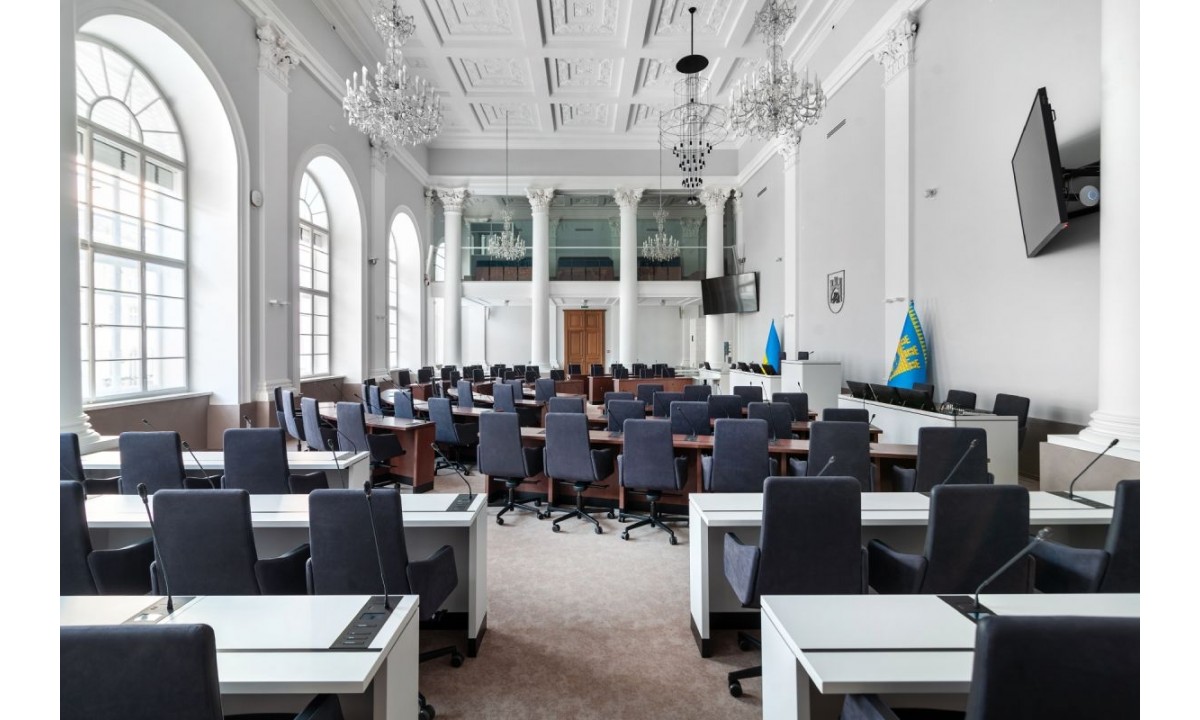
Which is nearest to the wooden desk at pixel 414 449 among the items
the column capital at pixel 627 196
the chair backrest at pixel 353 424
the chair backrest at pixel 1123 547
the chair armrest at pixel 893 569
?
the chair backrest at pixel 353 424

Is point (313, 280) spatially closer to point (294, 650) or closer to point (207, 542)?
point (207, 542)

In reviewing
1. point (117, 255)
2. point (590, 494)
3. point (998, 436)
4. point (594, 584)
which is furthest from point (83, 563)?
point (998, 436)

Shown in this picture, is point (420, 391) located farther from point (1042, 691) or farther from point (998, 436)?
point (1042, 691)

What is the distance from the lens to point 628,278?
48.0 feet

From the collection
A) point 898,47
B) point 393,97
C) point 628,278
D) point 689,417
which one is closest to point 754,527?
point 689,417

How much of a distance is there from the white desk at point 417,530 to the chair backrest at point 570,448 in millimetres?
1554

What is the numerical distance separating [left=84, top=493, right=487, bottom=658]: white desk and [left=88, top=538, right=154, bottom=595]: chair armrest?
13 cm

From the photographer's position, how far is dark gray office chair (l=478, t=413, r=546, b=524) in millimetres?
4527

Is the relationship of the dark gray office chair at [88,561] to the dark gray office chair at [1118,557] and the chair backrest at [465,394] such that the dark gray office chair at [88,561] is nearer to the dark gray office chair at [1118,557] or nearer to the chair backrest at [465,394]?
the dark gray office chair at [1118,557]

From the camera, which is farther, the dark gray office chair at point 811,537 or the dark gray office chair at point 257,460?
the dark gray office chair at point 257,460

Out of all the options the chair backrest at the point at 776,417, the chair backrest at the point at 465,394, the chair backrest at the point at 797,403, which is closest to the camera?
the chair backrest at the point at 776,417

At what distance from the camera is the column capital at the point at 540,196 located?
46.7 feet

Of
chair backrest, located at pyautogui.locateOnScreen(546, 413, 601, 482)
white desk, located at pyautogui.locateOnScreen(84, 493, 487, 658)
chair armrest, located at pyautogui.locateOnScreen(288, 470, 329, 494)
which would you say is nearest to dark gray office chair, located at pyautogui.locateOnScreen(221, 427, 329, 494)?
chair armrest, located at pyautogui.locateOnScreen(288, 470, 329, 494)

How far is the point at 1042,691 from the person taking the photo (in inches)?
40.8
